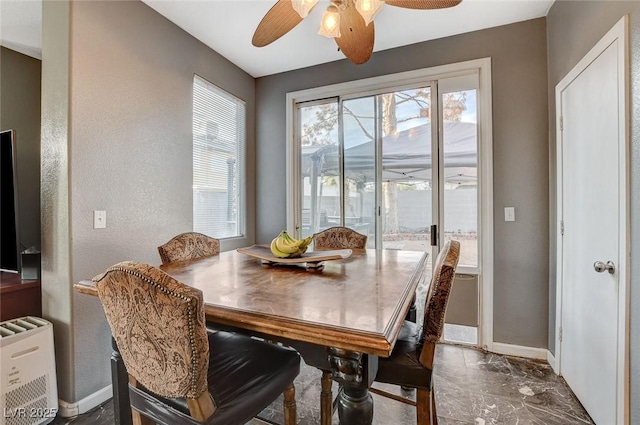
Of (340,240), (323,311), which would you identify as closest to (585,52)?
(340,240)

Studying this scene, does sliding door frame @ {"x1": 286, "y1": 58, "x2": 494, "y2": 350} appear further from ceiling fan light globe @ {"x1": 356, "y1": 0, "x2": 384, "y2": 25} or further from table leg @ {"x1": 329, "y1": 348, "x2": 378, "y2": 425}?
table leg @ {"x1": 329, "y1": 348, "x2": 378, "y2": 425}

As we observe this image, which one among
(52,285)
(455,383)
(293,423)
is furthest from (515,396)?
(52,285)

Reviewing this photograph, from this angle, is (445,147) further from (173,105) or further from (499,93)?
(173,105)

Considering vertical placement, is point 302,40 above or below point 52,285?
above

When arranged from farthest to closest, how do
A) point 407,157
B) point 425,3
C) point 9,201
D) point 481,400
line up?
point 407,157 → point 481,400 → point 9,201 → point 425,3

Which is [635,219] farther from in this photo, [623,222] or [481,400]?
[481,400]

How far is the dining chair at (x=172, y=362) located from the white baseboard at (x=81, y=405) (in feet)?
3.54

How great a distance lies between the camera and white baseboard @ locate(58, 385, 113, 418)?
69.1 inches

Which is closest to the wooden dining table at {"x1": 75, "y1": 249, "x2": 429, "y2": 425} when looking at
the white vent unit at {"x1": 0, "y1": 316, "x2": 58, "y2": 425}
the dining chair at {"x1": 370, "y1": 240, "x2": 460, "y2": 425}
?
the dining chair at {"x1": 370, "y1": 240, "x2": 460, "y2": 425}

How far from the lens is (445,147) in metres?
2.68

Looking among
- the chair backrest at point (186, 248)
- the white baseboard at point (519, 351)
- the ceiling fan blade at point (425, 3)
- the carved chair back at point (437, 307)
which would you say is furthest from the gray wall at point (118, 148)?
the white baseboard at point (519, 351)

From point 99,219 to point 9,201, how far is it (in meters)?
0.47

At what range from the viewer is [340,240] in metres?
2.43

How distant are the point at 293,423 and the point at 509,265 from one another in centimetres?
207
